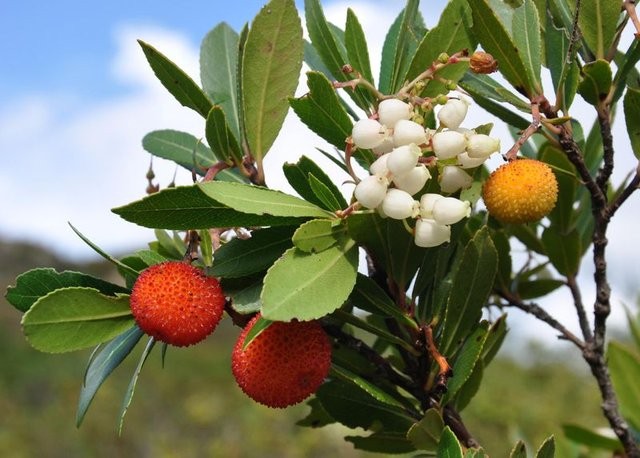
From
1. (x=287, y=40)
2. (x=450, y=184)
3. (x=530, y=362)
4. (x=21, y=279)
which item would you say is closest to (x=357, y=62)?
(x=287, y=40)

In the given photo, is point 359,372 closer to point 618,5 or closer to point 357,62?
point 357,62

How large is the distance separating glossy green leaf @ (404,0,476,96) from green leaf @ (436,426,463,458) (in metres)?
0.38

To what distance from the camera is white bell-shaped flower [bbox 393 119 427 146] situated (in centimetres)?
77

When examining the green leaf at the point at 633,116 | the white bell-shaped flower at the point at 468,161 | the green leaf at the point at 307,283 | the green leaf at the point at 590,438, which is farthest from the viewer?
the green leaf at the point at 590,438

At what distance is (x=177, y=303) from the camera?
31.5 inches

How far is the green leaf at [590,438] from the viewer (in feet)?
4.65

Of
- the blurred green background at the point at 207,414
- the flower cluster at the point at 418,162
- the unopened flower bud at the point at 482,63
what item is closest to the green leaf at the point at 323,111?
the flower cluster at the point at 418,162

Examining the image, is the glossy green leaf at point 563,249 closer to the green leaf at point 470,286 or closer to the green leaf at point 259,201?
the green leaf at point 470,286

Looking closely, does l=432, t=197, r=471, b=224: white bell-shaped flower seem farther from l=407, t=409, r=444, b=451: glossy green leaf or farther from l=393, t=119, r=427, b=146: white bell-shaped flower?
l=407, t=409, r=444, b=451: glossy green leaf

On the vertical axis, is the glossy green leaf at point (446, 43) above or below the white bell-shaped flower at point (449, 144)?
above

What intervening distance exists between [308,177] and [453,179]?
5.9 inches

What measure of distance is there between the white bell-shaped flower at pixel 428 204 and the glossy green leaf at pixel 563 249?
1.49 feet

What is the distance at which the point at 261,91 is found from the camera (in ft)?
2.98

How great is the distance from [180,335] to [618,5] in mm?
604
